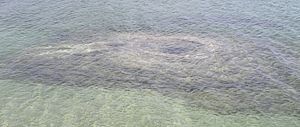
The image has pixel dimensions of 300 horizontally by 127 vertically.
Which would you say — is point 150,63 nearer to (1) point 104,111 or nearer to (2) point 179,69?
(2) point 179,69

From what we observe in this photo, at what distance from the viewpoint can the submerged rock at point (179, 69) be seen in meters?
4.85

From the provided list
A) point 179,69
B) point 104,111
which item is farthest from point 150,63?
point 104,111

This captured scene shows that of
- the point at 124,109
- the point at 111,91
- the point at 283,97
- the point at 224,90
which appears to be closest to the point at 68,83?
the point at 111,91

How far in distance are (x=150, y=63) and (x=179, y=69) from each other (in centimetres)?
41

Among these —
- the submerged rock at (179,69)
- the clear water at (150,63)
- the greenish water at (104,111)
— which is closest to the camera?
the greenish water at (104,111)

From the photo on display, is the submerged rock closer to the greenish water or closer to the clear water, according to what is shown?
the clear water

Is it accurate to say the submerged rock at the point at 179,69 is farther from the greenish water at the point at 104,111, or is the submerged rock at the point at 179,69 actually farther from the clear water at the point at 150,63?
the greenish water at the point at 104,111

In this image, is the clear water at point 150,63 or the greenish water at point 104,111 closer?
the greenish water at point 104,111

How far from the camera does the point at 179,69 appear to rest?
5.45 metres

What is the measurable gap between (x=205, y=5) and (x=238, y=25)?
934mm

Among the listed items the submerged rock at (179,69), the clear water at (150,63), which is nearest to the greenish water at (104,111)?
the clear water at (150,63)

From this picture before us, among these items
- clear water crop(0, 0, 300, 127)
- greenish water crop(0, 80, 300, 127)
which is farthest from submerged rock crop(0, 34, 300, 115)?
greenish water crop(0, 80, 300, 127)

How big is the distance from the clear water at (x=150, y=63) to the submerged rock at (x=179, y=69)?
0.01 metres

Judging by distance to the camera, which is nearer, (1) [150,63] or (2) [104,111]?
(2) [104,111]
